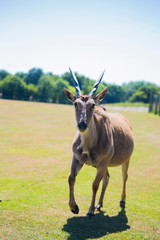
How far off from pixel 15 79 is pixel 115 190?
373 ft

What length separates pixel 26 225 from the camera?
21.2ft

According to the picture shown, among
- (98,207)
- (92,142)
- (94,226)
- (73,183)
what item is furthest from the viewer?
(98,207)

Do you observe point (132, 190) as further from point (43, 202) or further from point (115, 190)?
point (43, 202)

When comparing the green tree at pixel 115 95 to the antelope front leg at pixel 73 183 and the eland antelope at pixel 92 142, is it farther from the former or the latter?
the antelope front leg at pixel 73 183

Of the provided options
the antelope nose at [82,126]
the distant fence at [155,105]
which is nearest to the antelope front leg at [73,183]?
the antelope nose at [82,126]

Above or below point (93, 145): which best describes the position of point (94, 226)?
below

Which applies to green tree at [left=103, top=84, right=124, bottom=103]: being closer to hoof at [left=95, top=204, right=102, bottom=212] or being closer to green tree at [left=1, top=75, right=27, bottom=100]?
green tree at [left=1, top=75, right=27, bottom=100]

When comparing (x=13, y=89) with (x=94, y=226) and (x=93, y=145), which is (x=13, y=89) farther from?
(x=94, y=226)

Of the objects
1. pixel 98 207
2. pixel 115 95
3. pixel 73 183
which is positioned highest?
pixel 115 95

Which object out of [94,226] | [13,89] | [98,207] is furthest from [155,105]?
[13,89]

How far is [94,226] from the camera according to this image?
688cm

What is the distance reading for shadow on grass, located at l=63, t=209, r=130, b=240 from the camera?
6.34 meters

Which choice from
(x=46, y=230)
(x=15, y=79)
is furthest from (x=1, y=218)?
(x=15, y=79)

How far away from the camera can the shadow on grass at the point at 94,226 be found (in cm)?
634
